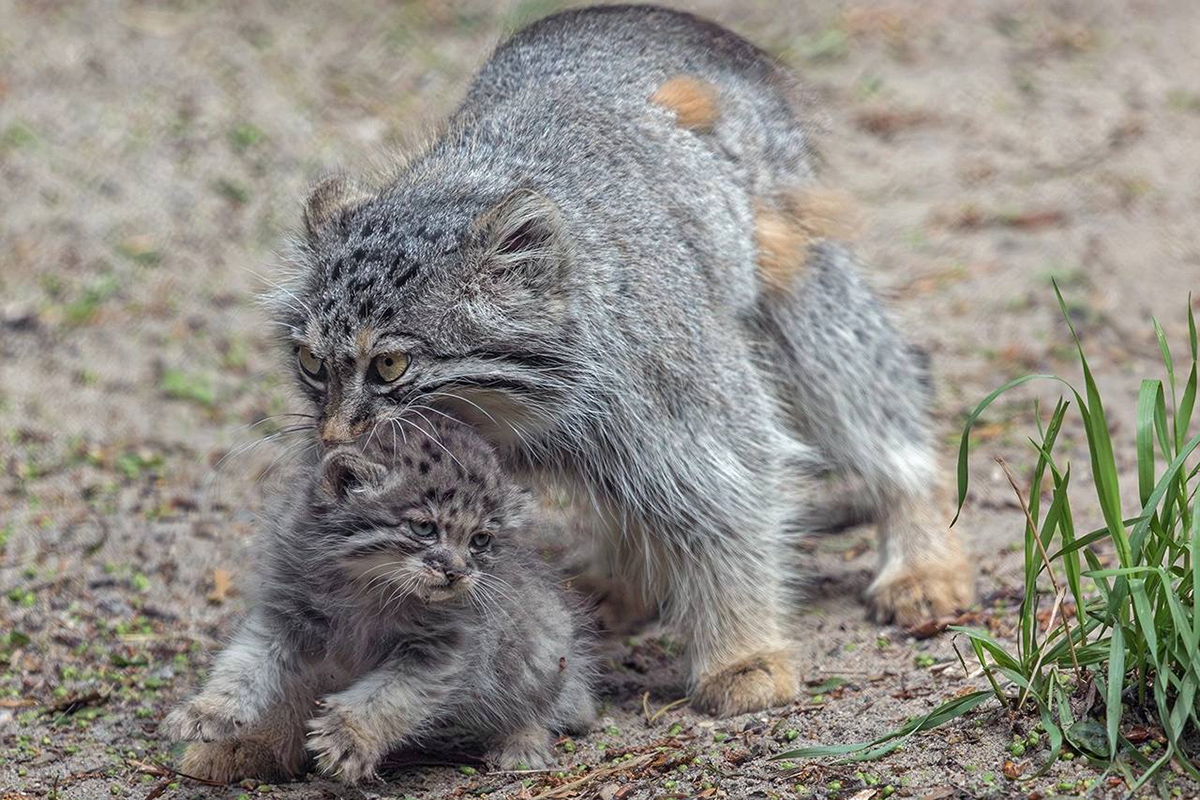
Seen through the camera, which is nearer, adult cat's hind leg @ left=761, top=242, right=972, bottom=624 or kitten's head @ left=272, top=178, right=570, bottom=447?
kitten's head @ left=272, top=178, right=570, bottom=447

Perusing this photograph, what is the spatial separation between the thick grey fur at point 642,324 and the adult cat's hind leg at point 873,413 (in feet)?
0.04

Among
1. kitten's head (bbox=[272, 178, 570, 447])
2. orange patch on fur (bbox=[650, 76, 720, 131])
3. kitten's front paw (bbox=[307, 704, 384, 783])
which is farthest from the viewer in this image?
orange patch on fur (bbox=[650, 76, 720, 131])

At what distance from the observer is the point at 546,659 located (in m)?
4.74

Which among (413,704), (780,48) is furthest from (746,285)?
(780,48)

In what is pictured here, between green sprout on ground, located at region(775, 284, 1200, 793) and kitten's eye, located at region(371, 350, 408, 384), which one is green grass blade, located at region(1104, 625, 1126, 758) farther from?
kitten's eye, located at region(371, 350, 408, 384)

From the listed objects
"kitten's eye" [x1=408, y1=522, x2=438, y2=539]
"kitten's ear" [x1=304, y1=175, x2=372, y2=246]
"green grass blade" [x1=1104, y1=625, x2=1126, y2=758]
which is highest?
"kitten's ear" [x1=304, y1=175, x2=372, y2=246]

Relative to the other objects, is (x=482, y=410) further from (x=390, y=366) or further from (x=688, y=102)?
(x=688, y=102)

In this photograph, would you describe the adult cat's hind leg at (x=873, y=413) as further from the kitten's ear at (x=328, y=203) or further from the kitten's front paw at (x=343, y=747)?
the kitten's front paw at (x=343, y=747)

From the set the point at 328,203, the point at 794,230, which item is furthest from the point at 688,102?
the point at 328,203

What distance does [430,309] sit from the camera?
15.3 ft

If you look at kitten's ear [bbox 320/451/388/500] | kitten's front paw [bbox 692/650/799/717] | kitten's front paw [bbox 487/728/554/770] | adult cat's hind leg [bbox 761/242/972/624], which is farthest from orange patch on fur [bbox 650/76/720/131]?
kitten's front paw [bbox 487/728/554/770]

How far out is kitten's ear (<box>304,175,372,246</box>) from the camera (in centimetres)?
512

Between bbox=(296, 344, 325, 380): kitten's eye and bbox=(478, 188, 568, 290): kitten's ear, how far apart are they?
0.60m

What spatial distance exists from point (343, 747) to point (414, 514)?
2.17 feet
